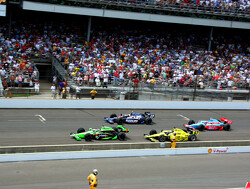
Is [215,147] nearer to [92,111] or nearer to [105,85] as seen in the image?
[92,111]

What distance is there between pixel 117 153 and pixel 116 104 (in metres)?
11.2

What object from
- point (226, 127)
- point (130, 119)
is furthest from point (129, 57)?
point (226, 127)

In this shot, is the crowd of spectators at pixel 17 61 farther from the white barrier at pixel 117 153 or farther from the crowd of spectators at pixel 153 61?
the white barrier at pixel 117 153

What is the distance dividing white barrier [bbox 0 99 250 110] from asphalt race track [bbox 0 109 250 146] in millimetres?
585

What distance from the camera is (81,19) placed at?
40.9 metres

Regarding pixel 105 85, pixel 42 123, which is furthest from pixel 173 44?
pixel 42 123

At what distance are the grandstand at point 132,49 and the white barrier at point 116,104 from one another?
86cm

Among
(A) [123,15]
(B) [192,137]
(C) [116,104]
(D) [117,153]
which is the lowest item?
(D) [117,153]

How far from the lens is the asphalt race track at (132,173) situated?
1391 centimetres

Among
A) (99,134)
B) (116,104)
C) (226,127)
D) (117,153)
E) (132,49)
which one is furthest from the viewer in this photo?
(132,49)

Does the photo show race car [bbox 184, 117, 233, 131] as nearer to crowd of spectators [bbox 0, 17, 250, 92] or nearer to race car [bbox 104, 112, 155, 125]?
race car [bbox 104, 112, 155, 125]

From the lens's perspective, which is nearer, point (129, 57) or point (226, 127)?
point (226, 127)

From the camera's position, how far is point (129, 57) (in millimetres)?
35875

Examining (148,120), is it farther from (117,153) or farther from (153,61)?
(153,61)
